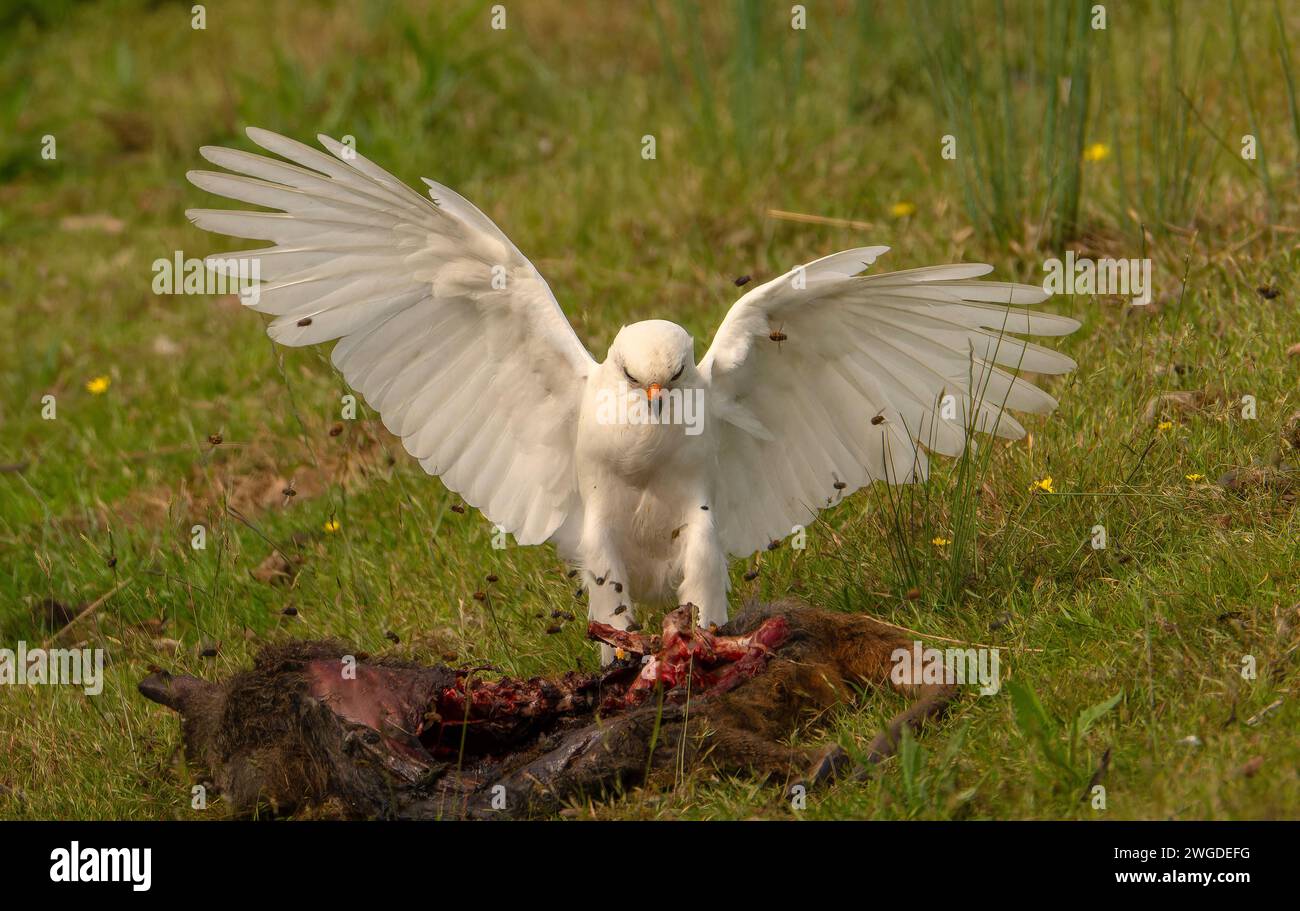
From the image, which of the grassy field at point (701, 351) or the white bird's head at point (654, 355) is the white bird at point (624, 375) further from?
the grassy field at point (701, 351)

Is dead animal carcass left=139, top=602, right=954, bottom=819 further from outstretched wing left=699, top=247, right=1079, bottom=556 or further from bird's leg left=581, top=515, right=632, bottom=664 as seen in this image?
outstretched wing left=699, top=247, right=1079, bottom=556

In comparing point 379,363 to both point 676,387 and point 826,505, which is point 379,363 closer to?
point 676,387

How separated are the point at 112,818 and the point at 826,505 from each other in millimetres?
2255

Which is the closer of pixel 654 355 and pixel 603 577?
pixel 654 355

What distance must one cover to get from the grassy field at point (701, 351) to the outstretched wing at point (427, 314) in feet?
1.51

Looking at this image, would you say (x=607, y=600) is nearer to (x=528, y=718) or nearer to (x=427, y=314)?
(x=528, y=718)

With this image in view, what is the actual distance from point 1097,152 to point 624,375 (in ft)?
12.6

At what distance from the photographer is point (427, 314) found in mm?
4645

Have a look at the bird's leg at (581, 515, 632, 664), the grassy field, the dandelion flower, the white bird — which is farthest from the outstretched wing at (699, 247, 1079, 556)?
the dandelion flower

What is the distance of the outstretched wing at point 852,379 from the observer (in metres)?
4.46

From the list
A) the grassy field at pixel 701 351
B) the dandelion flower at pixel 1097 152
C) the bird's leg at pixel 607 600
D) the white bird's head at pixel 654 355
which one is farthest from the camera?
the dandelion flower at pixel 1097 152

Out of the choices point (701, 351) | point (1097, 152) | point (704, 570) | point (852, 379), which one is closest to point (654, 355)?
point (704, 570)

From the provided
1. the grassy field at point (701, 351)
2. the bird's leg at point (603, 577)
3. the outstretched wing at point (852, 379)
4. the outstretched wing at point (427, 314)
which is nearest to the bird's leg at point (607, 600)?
the bird's leg at point (603, 577)

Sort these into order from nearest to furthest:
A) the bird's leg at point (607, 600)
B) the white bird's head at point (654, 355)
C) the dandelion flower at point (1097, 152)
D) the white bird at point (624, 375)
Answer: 1. the white bird's head at point (654, 355)
2. the white bird at point (624, 375)
3. the bird's leg at point (607, 600)
4. the dandelion flower at point (1097, 152)
